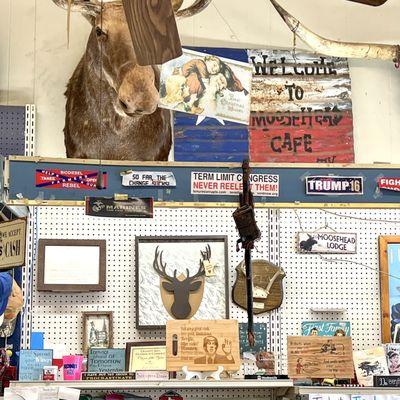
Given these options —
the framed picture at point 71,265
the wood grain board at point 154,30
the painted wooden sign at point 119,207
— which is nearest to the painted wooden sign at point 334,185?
the painted wooden sign at point 119,207

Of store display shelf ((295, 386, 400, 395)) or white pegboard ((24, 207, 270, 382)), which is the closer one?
store display shelf ((295, 386, 400, 395))

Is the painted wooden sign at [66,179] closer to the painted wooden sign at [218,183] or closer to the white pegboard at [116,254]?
the white pegboard at [116,254]

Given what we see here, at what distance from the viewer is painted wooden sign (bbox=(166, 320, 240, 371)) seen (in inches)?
154

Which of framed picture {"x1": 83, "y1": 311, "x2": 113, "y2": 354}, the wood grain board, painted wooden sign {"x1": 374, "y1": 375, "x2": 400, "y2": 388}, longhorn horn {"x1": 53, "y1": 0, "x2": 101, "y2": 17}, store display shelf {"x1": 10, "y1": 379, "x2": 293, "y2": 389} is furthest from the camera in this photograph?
longhorn horn {"x1": 53, "y1": 0, "x2": 101, "y2": 17}

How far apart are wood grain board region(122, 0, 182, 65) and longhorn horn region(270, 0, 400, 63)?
3555mm

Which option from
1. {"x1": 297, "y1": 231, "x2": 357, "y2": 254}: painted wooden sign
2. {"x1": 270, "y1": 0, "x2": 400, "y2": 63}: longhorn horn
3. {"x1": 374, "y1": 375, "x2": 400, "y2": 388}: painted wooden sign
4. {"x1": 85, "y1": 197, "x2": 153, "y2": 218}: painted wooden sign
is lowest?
{"x1": 374, "y1": 375, "x2": 400, "y2": 388}: painted wooden sign

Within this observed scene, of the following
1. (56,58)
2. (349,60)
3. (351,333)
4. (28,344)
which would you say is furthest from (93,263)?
(349,60)

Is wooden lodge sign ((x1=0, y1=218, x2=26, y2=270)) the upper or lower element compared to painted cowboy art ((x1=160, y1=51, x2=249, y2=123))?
lower

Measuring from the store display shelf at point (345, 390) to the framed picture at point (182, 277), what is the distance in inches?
35.6

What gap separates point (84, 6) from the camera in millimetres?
5566

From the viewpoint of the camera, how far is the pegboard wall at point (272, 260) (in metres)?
4.61

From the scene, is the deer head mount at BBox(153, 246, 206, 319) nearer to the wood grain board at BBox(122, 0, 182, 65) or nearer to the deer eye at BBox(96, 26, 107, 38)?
the deer eye at BBox(96, 26, 107, 38)

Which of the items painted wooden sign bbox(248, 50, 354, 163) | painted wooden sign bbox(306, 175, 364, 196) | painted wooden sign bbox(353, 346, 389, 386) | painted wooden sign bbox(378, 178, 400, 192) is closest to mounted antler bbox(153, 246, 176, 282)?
painted wooden sign bbox(306, 175, 364, 196)

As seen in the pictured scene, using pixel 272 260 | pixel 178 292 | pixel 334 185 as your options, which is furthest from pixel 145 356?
pixel 334 185
